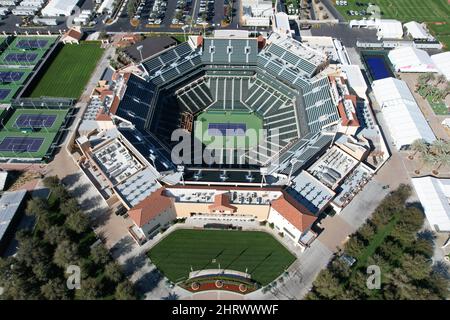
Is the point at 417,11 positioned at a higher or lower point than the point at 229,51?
higher

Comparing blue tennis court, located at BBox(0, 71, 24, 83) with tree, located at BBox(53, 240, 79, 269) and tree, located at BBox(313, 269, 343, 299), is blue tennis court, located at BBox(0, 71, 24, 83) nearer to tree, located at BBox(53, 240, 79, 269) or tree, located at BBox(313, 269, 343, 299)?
tree, located at BBox(53, 240, 79, 269)

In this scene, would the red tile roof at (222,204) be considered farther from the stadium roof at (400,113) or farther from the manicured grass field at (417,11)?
the manicured grass field at (417,11)

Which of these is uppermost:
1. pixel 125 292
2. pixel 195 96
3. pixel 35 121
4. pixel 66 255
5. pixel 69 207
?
pixel 195 96

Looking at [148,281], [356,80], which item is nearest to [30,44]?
[148,281]

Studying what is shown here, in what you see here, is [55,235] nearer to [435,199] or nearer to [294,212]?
[294,212]

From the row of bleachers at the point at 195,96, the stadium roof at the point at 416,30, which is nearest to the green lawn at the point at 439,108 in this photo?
the stadium roof at the point at 416,30

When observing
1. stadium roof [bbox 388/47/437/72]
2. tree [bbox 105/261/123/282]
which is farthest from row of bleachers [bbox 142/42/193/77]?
stadium roof [bbox 388/47/437/72]

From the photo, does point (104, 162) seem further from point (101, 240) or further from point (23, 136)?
point (23, 136)
